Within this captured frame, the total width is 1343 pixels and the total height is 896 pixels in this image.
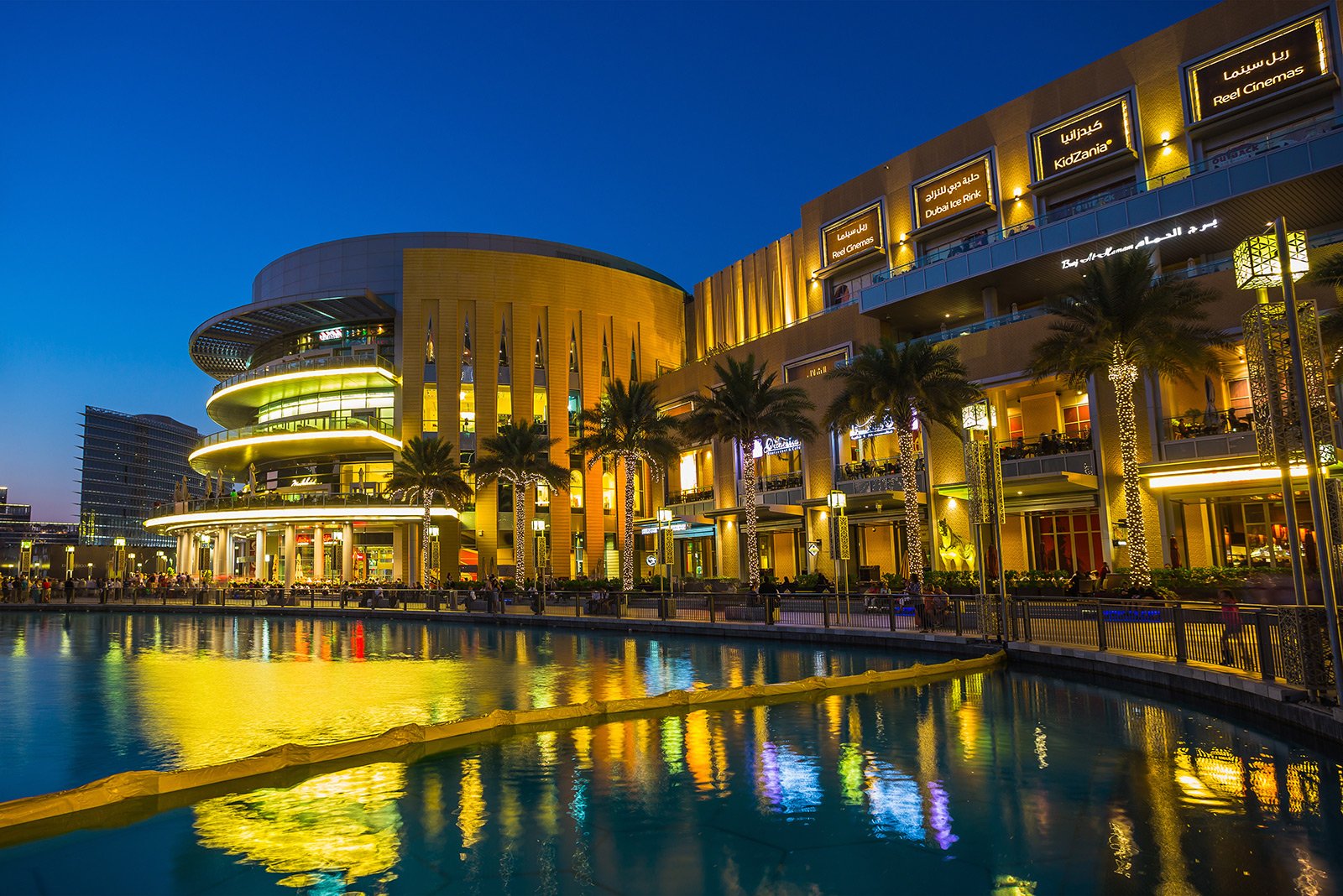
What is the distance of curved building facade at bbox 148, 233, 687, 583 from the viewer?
68.3 meters

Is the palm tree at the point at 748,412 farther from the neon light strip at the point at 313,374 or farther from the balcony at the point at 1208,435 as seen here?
the neon light strip at the point at 313,374

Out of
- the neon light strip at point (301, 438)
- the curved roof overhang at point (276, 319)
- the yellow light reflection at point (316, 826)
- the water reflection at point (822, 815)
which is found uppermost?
the curved roof overhang at point (276, 319)

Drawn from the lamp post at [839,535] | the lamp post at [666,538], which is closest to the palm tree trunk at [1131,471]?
the lamp post at [839,535]

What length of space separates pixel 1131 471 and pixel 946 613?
1052 centimetres

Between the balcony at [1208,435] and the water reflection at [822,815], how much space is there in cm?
2210

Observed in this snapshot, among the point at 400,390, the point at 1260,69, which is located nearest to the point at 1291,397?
the point at 1260,69

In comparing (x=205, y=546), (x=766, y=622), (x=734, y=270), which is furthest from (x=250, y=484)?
(x=766, y=622)

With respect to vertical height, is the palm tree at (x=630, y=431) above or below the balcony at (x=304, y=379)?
below

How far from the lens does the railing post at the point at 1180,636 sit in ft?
50.8

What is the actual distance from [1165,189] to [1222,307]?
618cm

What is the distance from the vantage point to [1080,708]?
46.8 feet

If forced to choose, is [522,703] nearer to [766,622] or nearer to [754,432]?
[766,622]

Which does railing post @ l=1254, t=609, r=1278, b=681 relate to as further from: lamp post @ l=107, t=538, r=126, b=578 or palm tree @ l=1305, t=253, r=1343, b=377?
lamp post @ l=107, t=538, r=126, b=578

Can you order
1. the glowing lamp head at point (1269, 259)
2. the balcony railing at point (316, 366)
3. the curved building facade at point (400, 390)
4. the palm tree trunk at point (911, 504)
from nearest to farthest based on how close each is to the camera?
the glowing lamp head at point (1269, 259) < the palm tree trunk at point (911, 504) < the curved building facade at point (400, 390) < the balcony railing at point (316, 366)
